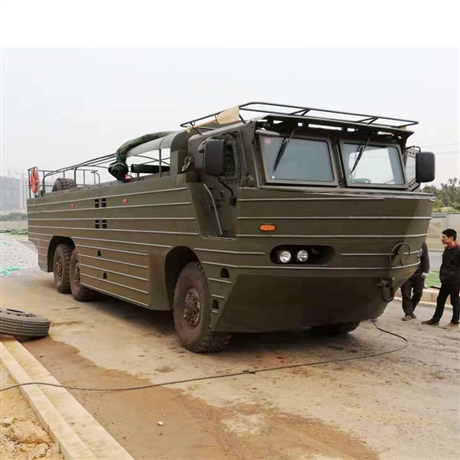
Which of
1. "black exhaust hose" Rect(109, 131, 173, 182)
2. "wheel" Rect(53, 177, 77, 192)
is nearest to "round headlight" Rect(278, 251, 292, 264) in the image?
"black exhaust hose" Rect(109, 131, 173, 182)

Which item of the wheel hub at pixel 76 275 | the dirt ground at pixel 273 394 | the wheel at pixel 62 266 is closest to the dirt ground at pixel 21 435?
the dirt ground at pixel 273 394

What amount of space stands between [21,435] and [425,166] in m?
4.82

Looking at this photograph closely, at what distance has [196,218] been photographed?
5645 millimetres

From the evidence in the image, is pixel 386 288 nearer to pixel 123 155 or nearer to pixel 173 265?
pixel 173 265

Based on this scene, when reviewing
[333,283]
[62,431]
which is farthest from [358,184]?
[62,431]

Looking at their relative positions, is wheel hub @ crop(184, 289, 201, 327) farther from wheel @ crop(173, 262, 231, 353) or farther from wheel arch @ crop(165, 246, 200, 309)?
wheel arch @ crop(165, 246, 200, 309)

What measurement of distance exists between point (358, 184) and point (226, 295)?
5.75 ft

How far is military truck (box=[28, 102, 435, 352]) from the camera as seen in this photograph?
16.0 ft

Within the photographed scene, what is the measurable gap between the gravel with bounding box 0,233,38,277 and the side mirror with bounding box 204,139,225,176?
10.7 meters

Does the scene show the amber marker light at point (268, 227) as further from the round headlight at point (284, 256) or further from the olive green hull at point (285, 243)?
the round headlight at point (284, 256)

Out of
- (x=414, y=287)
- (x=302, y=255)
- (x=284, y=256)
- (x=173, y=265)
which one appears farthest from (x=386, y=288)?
(x=414, y=287)

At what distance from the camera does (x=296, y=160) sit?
528 cm

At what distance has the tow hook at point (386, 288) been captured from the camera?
5.15m

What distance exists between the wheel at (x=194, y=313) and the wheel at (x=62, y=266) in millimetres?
4768
